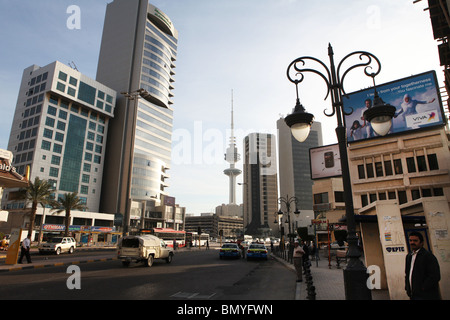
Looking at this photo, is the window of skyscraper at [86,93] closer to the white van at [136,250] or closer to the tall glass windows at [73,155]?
the tall glass windows at [73,155]

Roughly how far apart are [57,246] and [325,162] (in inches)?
1486

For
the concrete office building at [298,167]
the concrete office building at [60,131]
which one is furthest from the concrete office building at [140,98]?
the concrete office building at [298,167]

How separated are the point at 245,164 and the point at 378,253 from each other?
617 ft

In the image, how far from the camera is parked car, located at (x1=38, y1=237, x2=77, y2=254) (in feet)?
96.2

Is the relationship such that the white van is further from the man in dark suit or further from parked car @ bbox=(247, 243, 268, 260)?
the man in dark suit

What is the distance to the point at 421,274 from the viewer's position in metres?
4.82

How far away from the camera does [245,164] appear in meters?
199

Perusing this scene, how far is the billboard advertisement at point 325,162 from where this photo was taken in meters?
43.6

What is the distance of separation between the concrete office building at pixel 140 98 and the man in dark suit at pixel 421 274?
8263 cm

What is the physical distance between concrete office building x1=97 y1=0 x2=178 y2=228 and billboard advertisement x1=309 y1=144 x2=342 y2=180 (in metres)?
56.2

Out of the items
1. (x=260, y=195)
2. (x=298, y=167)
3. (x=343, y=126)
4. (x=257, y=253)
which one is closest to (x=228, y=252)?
(x=257, y=253)

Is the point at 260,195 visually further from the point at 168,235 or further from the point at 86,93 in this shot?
the point at 168,235
